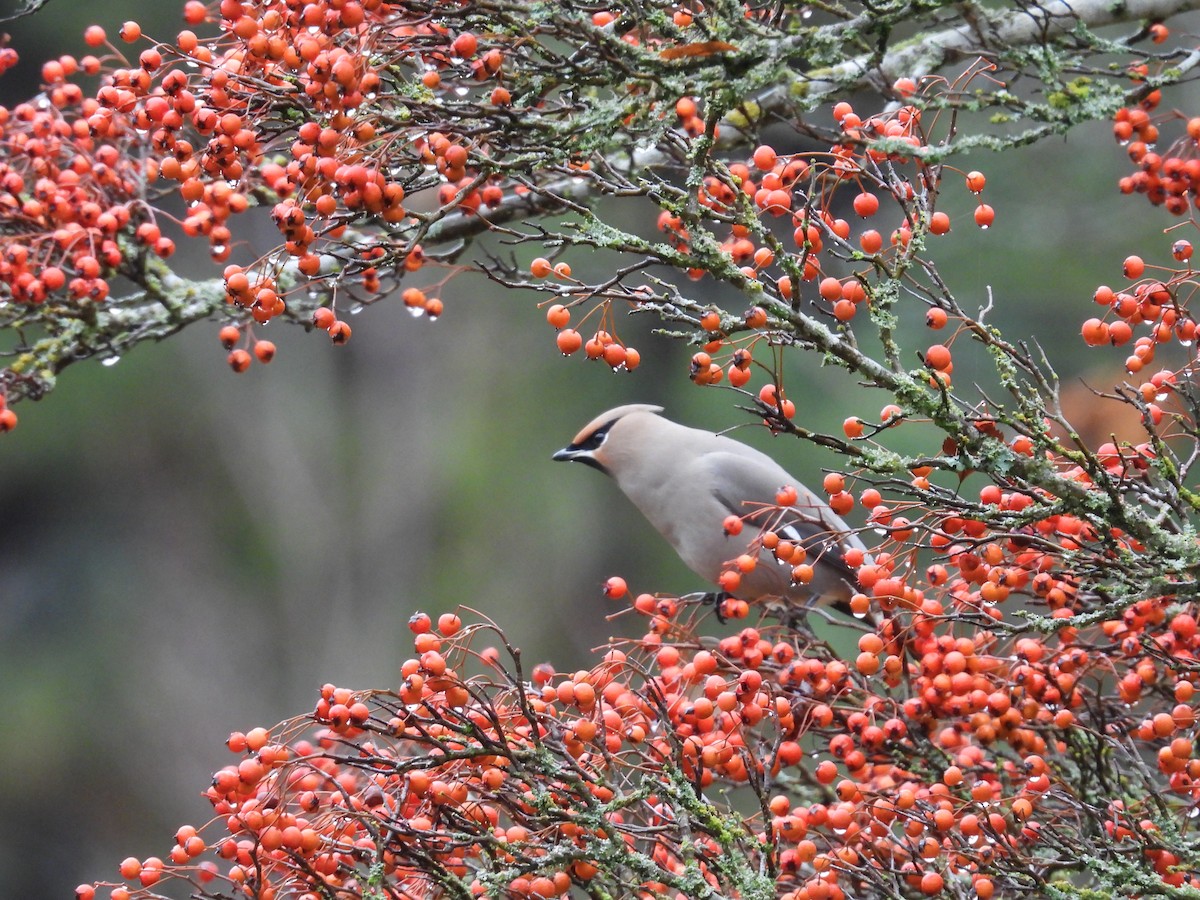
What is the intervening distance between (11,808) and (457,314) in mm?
4912

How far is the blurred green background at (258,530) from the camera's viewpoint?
34.9 feet

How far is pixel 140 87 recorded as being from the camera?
253 cm

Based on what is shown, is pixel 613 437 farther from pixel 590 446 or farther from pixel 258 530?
pixel 258 530

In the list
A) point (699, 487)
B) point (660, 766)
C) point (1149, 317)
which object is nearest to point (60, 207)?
point (699, 487)

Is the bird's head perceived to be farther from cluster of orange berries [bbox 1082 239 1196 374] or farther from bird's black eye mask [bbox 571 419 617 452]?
cluster of orange berries [bbox 1082 239 1196 374]

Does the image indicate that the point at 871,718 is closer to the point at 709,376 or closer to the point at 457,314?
the point at 709,376

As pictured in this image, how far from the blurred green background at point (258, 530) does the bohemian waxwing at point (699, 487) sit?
19.7 feet

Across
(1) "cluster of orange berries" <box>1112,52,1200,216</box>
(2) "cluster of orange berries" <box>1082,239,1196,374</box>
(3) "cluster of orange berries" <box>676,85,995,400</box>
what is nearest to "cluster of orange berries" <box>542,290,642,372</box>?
(3) "cluster of orange berries" <box>676,85,995,400</box>

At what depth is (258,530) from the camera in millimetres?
11586

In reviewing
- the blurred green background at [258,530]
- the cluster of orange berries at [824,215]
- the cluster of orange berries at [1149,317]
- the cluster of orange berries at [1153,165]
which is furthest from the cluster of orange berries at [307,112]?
the blurred green background at [258,530]

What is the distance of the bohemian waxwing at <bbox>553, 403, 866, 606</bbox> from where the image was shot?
3.99m

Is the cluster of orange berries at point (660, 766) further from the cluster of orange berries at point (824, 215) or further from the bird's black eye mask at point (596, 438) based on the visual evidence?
the bird's black eye mask at point (596, 438)

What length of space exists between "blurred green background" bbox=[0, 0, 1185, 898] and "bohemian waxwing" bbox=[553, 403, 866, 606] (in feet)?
19.7

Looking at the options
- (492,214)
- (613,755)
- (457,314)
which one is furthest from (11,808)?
(613,755)
